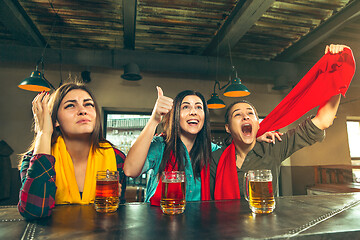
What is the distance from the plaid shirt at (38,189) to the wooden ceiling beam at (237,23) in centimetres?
309

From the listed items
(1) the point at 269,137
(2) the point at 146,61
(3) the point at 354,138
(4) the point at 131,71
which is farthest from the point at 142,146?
(3) the point at 354,138

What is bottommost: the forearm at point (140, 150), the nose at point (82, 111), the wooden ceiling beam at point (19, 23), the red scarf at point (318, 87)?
the forearm at point (140, 150)

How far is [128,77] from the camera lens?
431 cm

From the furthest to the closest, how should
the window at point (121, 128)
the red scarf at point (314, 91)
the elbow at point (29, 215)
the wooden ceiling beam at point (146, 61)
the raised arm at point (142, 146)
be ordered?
the window at point (121, 128) < the wooden ceiling beam at point (146, 61) < the red scarf at point (314, 91) < the raised arm at point (142, 146) < the elbow at point (29, 215)

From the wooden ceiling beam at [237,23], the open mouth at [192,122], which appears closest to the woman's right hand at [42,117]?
the open mouth at [192,122]

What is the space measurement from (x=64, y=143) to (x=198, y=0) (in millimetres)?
2775

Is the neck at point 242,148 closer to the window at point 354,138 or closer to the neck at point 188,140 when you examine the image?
the neck at point 188,140

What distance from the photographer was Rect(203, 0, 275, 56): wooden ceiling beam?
11.1 feet

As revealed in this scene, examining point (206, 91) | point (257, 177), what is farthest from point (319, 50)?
point (257, 177)

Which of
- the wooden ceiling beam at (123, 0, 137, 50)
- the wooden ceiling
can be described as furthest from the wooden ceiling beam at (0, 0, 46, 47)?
the wooden ceiling beam at (123, 0, 137, 50)

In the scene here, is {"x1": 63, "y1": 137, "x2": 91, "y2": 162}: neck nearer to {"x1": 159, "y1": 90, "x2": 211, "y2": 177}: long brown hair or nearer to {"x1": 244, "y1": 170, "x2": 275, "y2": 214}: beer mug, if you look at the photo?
{"x1": 159, "y1": 90, "x2": 211, "y2": 177}: long brown hair

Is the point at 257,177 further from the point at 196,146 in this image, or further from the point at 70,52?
the point at 70,52

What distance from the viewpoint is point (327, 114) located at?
1.69m

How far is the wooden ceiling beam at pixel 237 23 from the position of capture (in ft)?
11.1
